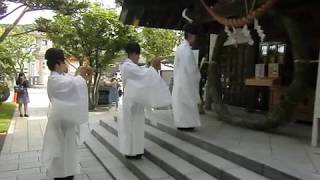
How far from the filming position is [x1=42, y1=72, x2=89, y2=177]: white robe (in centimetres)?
494

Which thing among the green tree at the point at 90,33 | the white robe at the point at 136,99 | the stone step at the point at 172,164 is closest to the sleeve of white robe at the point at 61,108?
the white robe at the point at 136,99

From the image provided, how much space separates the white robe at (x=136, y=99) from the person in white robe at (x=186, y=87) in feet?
2.05

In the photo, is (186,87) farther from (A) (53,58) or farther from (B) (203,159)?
(A) (53,58)

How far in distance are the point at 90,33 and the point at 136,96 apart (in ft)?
34.6

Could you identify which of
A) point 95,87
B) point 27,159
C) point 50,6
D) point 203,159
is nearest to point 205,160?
point 203,159

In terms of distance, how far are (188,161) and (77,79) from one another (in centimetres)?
197

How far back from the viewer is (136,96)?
222 inches

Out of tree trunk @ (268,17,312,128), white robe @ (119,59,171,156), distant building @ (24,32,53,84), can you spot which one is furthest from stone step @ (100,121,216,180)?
distant building @ (24,32,53,84)

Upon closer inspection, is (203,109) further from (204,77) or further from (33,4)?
(33,4)

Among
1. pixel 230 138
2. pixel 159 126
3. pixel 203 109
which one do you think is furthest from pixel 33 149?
pixel 230 138

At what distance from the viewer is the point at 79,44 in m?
15.8

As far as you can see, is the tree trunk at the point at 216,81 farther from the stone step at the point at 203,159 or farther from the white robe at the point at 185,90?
the stone step at the point at 203,159

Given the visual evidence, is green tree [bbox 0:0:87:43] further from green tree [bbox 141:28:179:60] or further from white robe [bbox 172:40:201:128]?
green tree [bbox 141:28:179:60]

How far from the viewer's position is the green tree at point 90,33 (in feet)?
51.0
